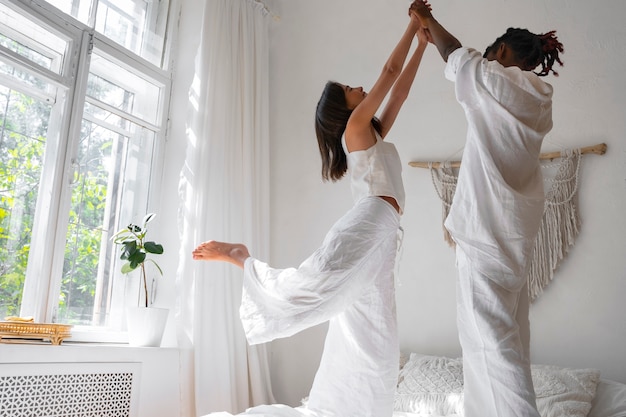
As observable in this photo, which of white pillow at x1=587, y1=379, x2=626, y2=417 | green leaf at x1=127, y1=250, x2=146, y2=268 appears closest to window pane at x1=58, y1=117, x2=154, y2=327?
green leaf at x1=127, y1=250, x2=146, y2=268

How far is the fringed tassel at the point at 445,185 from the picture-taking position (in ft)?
8.73

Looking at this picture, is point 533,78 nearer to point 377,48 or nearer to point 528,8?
point 528,8

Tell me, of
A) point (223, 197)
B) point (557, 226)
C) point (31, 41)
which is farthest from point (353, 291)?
point (31, 41)

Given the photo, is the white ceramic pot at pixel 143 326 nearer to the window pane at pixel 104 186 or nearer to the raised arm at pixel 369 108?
the window pane at pixel 104 186

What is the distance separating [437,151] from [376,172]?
117 cm

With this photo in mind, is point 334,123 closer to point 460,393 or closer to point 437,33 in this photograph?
point 437,33

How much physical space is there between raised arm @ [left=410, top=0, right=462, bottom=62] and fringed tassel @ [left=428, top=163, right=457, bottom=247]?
1021 millimetres

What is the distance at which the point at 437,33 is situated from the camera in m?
1.69

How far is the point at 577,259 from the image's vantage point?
235 cm

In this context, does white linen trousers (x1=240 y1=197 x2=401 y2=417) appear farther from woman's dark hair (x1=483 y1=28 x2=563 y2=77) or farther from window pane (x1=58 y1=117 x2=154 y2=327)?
window pane (x1=58 y1=117 x2=154 y2=327)

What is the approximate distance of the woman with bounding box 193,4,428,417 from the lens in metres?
1.55

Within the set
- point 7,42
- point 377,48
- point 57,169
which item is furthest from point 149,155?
point 377,48

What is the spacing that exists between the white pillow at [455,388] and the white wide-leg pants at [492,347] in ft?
2.08

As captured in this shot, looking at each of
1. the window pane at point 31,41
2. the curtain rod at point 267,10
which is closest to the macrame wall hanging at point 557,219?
the curtain rod at point 267,10
